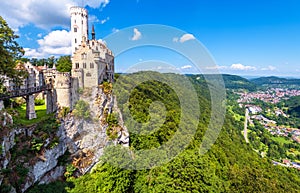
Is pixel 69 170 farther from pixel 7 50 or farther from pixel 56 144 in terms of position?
pixel 7 50

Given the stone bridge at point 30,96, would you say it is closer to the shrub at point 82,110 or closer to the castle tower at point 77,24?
the shrub at point 82,110

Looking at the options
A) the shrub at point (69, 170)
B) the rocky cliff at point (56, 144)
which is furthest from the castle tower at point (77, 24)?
the shrub at point (69, 170)

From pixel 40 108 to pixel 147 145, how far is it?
14321 millimetres

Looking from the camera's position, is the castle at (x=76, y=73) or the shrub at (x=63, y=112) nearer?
the shrub at (x=63, y=112)

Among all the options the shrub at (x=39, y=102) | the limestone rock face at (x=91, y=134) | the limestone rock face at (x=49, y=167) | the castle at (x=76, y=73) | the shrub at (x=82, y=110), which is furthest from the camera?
the shrub at (x=39, y=102)

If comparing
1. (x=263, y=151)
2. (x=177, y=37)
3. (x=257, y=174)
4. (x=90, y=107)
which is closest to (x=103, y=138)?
(x=90, y=107)

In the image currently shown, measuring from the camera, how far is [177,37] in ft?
39.3

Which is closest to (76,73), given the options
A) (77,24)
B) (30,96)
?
(30,96)

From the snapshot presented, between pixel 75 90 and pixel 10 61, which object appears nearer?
pixel 10 61

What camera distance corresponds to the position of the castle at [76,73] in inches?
815

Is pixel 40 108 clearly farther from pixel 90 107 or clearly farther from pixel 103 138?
pixel 103 138

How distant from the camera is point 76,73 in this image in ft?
74.1

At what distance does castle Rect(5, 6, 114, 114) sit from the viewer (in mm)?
20703

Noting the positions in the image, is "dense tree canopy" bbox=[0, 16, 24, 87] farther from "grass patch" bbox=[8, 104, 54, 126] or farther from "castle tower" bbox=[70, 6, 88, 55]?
"castle tower" bbox=[70, 6, 88, 55]
